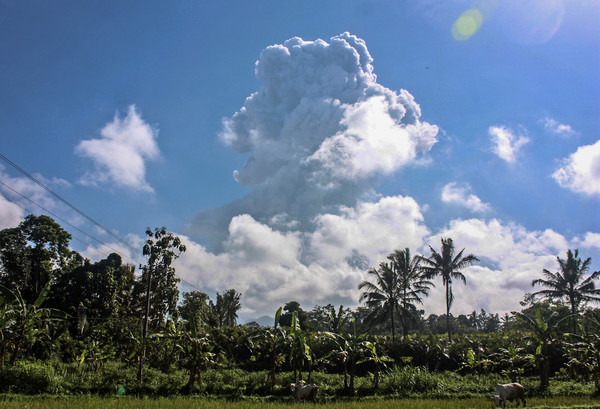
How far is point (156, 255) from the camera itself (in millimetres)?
23859

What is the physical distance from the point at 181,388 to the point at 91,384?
3706 millimetres

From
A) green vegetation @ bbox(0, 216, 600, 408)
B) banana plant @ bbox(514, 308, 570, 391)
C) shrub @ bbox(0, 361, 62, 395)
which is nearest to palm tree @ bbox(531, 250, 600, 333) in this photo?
green vegetation @ bbox(0, 216, 600, 408)

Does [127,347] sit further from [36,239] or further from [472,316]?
[472,316]

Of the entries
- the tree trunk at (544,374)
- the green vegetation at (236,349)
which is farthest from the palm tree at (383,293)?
the tree trunk at (544,374)

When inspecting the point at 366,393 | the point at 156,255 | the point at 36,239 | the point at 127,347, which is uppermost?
the point at 36,239

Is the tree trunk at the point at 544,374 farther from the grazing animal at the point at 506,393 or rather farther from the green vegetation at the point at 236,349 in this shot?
the grazing animal at the point at 506,393

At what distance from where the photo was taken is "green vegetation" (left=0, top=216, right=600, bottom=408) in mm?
16531

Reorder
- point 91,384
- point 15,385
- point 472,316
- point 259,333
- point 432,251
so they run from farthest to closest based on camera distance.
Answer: point 472,316, point 432,251, point 259,333, point 91,384, point 15,385

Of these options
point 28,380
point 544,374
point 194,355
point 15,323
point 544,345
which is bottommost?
point 28,380

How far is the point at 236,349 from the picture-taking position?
2997cm

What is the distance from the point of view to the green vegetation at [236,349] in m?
16.5

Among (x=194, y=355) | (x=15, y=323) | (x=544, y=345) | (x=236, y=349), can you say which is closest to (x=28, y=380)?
(x=15, y=323)

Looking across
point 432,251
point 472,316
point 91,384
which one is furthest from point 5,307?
point 472,316

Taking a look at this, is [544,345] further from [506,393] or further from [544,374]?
[506,393]
